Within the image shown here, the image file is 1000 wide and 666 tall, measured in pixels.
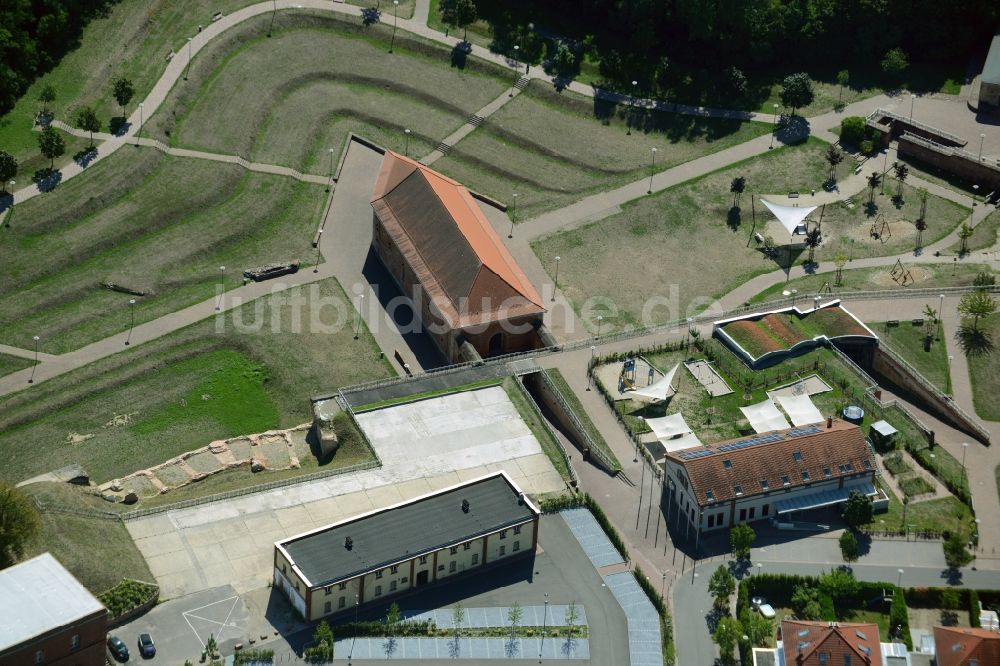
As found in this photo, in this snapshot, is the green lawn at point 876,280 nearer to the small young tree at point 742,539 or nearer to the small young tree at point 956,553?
the small young tree at point 956,553

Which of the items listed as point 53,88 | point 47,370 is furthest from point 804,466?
point 53,88

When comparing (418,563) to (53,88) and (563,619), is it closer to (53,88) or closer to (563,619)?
(563,619)

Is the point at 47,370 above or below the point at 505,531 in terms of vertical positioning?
above

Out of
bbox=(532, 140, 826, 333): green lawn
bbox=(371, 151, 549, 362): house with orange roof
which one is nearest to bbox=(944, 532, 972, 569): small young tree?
bbox=(532, 140, 826, 333): green lawn

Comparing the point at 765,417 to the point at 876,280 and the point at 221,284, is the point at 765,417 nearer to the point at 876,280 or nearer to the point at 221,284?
the point at 876,280

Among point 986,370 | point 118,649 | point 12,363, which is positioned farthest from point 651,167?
point 118,649
